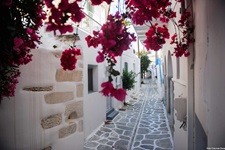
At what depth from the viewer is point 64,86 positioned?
9.11 ft

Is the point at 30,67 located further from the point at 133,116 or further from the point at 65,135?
the point at 133,116

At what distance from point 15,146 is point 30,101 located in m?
0.62

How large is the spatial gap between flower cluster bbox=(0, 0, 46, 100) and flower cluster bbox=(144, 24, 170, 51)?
46.8 inches

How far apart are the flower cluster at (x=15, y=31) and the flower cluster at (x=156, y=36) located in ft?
3.90

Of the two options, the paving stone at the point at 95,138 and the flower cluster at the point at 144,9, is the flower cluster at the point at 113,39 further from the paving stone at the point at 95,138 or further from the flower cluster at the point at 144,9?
the paving stone at the point at 95,138

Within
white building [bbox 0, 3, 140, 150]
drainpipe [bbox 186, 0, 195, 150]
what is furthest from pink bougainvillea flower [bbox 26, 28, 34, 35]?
drainpipe [bbox 186, 0, 195, 150]

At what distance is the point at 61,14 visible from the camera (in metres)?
1.01

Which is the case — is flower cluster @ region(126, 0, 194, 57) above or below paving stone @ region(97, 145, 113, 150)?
above

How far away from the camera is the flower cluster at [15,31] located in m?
1.46

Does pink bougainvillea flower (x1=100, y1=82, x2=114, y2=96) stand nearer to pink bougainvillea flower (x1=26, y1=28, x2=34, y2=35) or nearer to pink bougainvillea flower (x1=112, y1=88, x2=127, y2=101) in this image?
pink bougainvillea flower (x1=112, y1=88, x2=127, y2=101)

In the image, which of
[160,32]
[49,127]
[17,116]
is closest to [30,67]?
[17,116]

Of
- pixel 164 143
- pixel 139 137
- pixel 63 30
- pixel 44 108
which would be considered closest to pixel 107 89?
pixel 63 30

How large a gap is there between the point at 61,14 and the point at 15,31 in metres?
0.74

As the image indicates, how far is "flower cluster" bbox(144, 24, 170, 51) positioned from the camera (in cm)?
211
